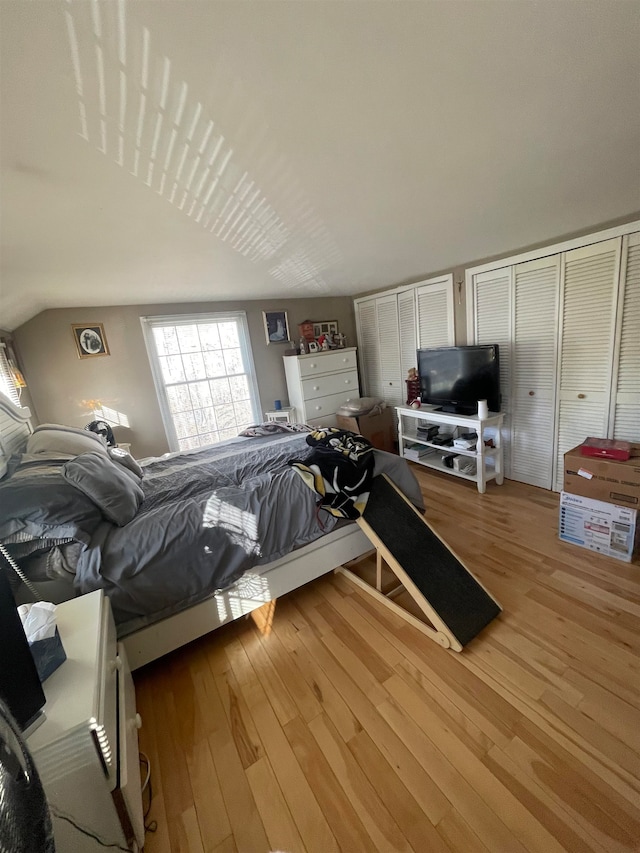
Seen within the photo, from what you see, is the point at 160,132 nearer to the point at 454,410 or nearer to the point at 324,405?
the point at 454,410

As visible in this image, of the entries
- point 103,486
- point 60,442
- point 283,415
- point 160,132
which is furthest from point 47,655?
point 283,415

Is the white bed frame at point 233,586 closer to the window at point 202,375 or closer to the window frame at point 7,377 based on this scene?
the window frame at point 7,377

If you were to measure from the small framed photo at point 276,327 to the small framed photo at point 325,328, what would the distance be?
39 centimetres

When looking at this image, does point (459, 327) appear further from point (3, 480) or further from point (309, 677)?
point (3, 480)

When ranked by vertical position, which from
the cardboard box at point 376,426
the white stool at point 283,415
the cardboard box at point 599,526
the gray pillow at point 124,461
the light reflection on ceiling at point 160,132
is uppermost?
the light reflection on ceiling at point 160,132

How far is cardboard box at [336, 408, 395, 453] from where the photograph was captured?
4059 millimetres

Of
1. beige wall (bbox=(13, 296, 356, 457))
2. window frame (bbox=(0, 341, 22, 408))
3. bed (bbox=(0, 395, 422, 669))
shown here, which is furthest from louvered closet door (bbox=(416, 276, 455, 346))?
window frame (bbox=(0, 341, 22, 408))

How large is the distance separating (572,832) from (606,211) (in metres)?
3.02

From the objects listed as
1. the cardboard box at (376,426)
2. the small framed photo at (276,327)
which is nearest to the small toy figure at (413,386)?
the cardboard box at (376,426)

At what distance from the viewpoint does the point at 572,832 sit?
1.01 m

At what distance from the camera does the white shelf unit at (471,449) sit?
3.01 m

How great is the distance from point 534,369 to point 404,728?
109 inches

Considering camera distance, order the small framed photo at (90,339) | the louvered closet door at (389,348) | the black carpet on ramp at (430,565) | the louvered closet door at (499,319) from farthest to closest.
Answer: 1. the louvered closet door at (389,348)
2. the small framed photo at (90,339)
3. the louvered closet door at (499,319)
4. the black carpet on ramp at (430,565)

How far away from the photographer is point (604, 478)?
2131 millimetres
